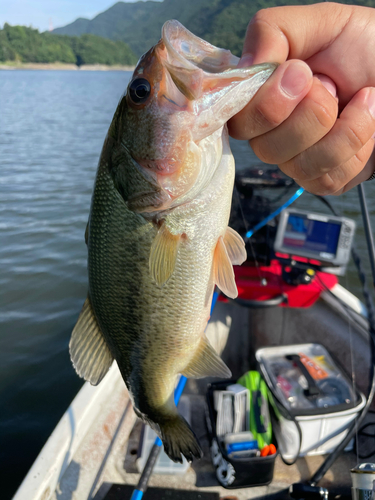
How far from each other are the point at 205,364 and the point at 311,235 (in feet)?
8.90

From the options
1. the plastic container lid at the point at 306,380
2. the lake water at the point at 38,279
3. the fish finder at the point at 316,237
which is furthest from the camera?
the lake water at the point at 38,279

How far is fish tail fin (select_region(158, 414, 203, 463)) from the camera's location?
157 cm

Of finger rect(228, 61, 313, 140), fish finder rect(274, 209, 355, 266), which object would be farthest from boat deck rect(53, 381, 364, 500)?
finger rect(228, 61, 313, 140)

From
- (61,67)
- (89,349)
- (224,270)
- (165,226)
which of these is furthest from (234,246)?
(61,67)

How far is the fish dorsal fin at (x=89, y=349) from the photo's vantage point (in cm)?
150

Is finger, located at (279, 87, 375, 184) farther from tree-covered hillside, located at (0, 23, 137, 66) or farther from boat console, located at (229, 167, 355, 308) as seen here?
tree-covered hillside, located at (0, 23, 137, 66)

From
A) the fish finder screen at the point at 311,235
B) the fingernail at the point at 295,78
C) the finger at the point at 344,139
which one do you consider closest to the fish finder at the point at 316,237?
the fish finder screen at the point at 311,235

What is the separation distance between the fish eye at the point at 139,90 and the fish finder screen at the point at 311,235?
3016 mm

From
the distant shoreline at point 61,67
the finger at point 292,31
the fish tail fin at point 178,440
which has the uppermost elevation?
the distant shoreline at point 61,67

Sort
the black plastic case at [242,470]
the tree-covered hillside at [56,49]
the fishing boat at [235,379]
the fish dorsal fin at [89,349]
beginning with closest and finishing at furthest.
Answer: the fish dorsal fin at [89,349]
the fishing boat at [235,379]
the black plastic case at [242,470]
the tree-covered hillside at [56,49]

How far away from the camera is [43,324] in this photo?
18.5 ft

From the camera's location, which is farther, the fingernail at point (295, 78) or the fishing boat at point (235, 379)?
the fishing boat at point (235, 379)

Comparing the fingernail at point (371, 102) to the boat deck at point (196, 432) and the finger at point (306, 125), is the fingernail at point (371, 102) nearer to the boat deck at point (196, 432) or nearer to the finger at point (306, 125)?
the finger at point (306, 125)

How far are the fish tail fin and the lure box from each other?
4.85 ft
